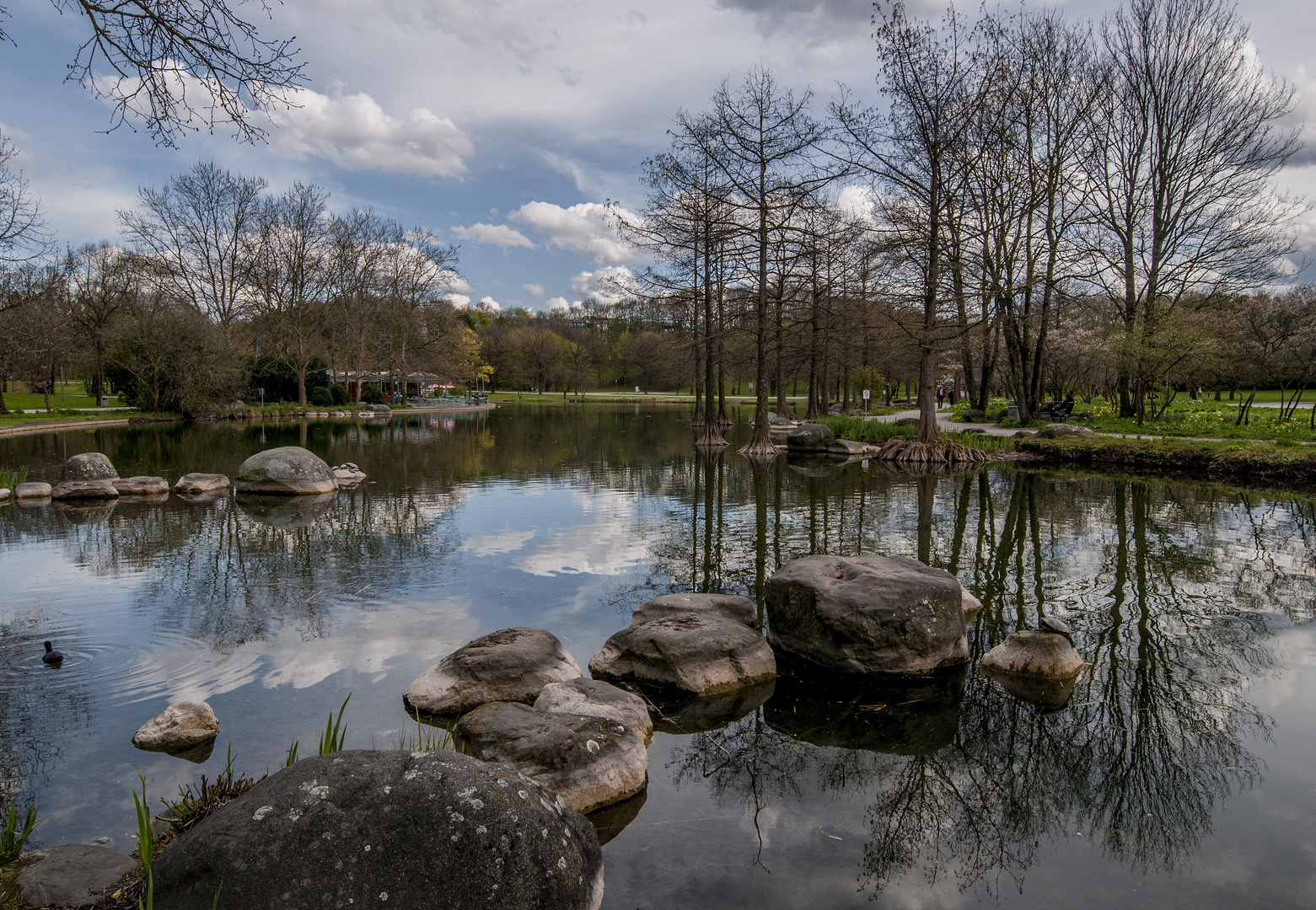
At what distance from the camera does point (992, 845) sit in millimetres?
4320

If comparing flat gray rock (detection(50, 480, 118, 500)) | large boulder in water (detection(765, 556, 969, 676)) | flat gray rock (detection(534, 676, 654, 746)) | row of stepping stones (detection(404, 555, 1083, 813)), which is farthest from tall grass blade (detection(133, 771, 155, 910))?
A: flat gray rock (detection(50, 480, 118, 500))

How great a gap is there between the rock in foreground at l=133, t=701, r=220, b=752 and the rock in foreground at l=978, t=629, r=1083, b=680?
646 centimetres

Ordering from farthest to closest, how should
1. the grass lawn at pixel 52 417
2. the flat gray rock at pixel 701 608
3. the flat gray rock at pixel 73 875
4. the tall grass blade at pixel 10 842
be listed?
the grass lawn at pixel 52 417
the flat gray rock at pixel 701 608
the tall grass blade at pixel 10 842
the flat gray rock at pixel 73 875

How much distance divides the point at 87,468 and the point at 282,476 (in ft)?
13.8

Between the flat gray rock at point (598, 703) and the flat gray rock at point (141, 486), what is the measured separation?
Answer: 1464cm

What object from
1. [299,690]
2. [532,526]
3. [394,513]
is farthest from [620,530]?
[299,690]

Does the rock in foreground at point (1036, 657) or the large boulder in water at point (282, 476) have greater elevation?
the large boulder in water at point (282, 476)

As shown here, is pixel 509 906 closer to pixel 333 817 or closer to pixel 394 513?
pixel 333 817

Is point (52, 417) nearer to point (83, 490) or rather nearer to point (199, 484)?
point (83, 490)

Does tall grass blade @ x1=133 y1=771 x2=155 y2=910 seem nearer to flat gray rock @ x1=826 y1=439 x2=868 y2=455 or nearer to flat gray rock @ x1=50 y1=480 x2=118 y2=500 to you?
flat gray rock @ x1=50 y1=480 x2=118 y2=500

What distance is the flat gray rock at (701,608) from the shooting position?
7.25m

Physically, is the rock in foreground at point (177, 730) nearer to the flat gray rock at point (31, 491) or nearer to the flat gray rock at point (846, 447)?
the flat gray rock at point (31, 491)

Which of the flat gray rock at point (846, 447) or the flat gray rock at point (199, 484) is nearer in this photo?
the flat gray rock at point (199, 484)

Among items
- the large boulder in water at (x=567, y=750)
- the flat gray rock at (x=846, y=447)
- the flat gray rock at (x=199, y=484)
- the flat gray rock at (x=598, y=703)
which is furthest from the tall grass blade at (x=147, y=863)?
the flat gray rock at (x=846, y=447)
